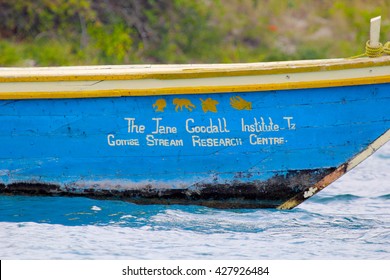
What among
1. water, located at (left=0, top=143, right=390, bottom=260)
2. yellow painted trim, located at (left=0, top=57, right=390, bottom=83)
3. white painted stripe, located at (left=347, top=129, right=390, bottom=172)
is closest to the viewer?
water, located at (left=0, top=143, right=390, bottom=260)

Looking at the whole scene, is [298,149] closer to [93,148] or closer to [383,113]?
[383,113]

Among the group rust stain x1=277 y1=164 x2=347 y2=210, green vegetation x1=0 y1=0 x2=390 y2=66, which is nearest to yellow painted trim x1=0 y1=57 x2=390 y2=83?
rust stain x1=277 y1=164 x2=347 y2=210

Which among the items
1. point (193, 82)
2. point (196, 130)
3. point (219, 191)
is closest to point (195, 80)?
point (193, 82)

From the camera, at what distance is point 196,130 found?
7152 millimetres

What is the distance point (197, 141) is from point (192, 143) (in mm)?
39

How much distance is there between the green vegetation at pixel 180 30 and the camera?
14.1 meters

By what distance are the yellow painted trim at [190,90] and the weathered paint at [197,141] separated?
0.03 feet

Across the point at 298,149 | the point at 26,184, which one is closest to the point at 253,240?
the point at 298,149

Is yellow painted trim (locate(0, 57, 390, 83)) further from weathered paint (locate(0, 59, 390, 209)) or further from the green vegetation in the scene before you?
the green vegetation

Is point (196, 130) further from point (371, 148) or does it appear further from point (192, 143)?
point (371, 148)

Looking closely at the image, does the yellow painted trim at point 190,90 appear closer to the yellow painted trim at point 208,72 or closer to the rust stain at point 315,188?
the yellow painted trim at point 208,72

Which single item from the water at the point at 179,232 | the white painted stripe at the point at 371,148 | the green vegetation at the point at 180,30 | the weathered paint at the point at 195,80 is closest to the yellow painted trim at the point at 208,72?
the weathered paint at the point at 195,80

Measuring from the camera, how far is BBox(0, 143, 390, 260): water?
6555 millimetres

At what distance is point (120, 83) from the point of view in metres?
7.06
